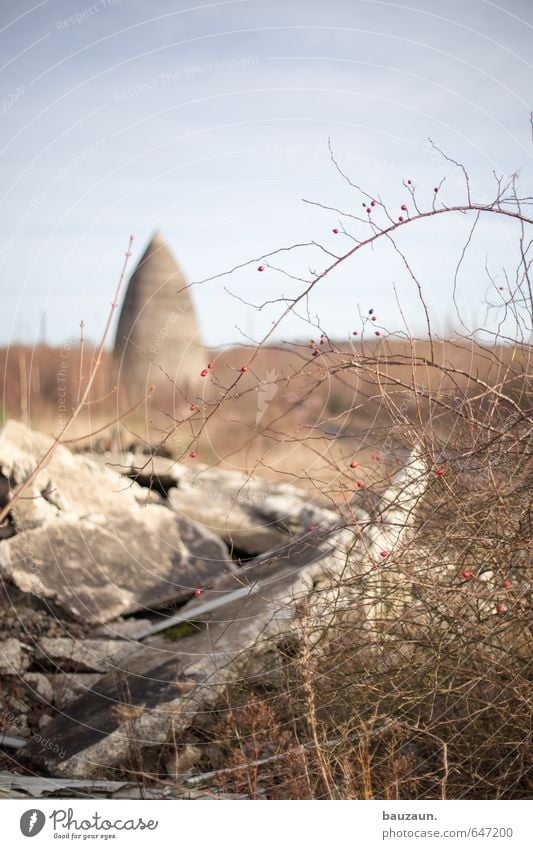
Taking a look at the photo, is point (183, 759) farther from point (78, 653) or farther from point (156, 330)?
point (156, 330)

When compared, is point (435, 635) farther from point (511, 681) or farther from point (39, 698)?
point (39, 698)

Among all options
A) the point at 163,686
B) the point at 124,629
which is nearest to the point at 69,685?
the point at 124,629

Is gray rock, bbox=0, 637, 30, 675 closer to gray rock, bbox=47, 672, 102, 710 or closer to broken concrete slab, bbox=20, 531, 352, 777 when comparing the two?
gray rock, bbox=47, 672, 102, 710

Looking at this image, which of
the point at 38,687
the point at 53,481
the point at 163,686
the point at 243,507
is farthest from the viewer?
the point at 243,507

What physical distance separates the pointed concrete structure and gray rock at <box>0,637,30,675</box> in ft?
5.54

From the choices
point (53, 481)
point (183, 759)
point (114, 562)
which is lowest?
point (183, 759)

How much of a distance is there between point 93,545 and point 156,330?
59.4 inches

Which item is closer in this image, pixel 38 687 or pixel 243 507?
pixel 38 687

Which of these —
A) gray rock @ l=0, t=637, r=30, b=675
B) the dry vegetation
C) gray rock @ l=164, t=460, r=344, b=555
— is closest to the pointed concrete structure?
gray rock @ l=164, t=460, r=344, b=555

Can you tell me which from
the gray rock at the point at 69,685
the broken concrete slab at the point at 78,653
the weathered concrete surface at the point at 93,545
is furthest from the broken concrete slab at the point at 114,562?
the gray rock at the point at 69,685

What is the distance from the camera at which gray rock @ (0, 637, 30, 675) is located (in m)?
4.11

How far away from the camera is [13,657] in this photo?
4.19m

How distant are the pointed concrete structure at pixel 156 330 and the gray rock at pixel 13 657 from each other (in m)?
1.69

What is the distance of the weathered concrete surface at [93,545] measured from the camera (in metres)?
4.73
